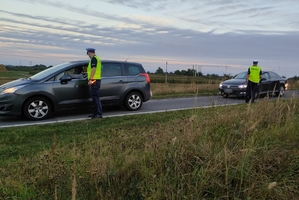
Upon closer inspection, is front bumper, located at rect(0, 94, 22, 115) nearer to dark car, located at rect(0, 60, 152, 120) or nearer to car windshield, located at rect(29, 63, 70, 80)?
dark car, located at rect(0, 60, 152, 120)

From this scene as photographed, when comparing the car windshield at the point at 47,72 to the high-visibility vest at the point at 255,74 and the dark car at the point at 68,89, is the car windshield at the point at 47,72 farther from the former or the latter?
the high-visibility vest at the point at 255,74

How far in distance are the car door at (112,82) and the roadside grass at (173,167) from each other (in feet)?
14.9

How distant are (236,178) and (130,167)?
123 centimetres

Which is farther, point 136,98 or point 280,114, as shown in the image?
point 136,98

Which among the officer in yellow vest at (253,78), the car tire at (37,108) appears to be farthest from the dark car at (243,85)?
the car tire at (37,108)

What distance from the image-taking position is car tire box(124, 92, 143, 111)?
9797 millimetres

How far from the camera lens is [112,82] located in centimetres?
938

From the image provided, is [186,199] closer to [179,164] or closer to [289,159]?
[179,164]

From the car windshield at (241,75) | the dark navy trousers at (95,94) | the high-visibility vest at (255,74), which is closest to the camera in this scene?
the dark navy trousers at (95,94)

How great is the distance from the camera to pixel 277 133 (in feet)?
14.9

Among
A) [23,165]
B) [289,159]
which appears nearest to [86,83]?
[23,165]

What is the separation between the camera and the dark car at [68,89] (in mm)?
7766

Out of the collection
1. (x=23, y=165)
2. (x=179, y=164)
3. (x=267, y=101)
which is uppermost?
(x=267, y=101)

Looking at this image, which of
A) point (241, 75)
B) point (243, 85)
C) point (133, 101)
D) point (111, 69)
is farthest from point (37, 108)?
point (241, 75)
